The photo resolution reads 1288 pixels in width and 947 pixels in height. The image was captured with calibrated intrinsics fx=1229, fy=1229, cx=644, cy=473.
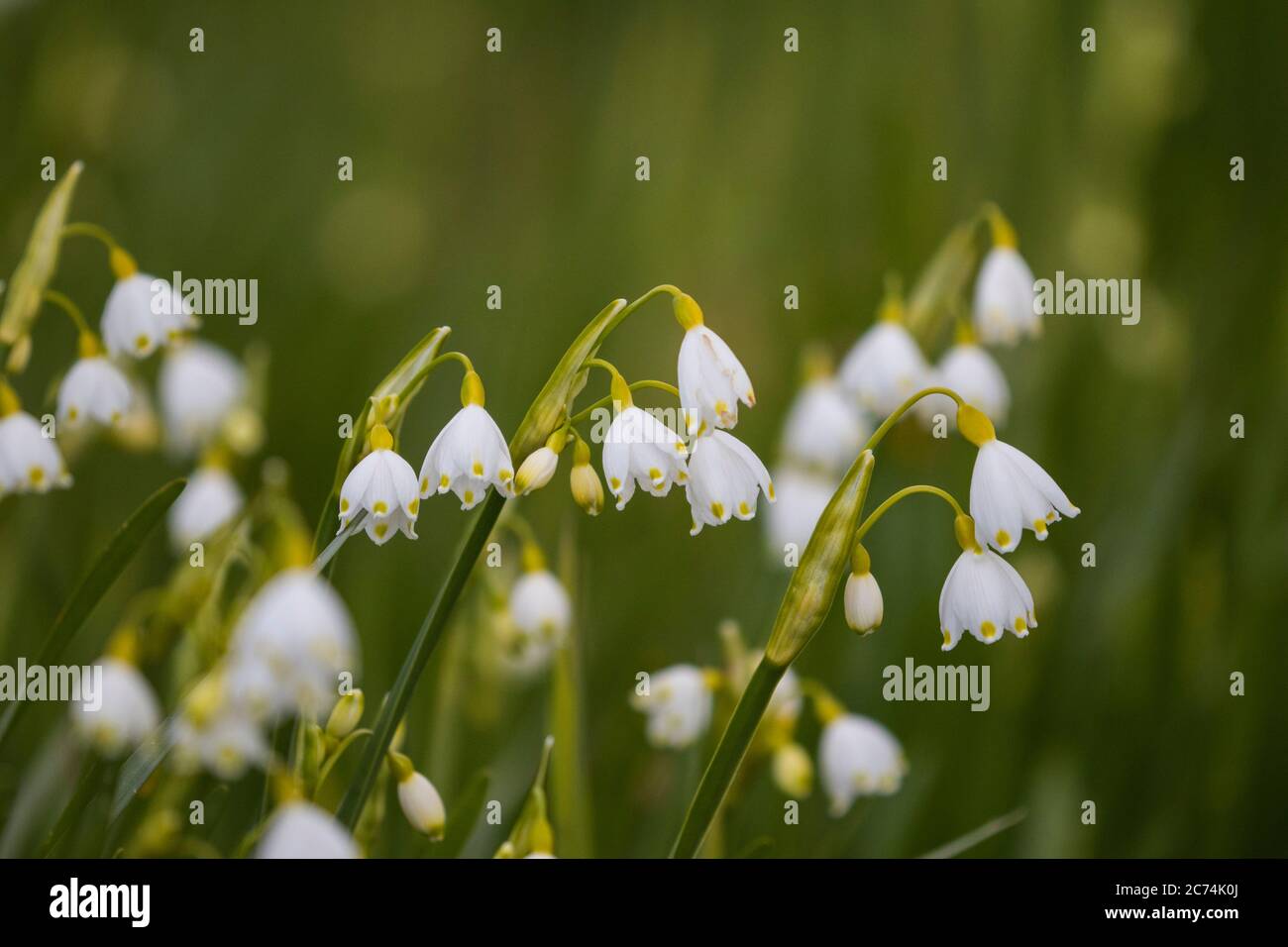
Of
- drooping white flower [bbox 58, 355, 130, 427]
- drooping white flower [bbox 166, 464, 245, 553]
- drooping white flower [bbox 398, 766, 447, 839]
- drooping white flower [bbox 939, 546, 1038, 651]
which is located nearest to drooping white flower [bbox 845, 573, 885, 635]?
drooping white flower [bbox 939, 546, 1038, 651]

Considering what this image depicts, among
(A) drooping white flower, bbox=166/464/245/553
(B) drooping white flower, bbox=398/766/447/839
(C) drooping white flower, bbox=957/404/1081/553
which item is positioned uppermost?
(A) drooping white flower, bbox=166/464/245/553

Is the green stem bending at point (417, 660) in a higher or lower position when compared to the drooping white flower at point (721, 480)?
lower

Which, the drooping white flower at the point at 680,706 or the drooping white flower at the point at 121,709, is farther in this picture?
the drooping white flower at the point at 680,706

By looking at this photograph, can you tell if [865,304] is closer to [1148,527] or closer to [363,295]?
[1148,527]

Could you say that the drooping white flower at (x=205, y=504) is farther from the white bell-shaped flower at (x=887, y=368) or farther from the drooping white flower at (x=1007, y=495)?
the drooping white flower at (x=1007, y=495)

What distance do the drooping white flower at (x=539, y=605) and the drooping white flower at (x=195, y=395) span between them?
60 cm

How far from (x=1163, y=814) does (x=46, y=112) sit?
2.43m

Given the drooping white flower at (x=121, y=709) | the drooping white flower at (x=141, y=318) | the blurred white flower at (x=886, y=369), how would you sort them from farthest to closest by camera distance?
1. the blurred white flower at (x=886, y=369)
2. the drooping white flower at (x=141, y=318)
3. the drooping white flower at (x=121, y=709)

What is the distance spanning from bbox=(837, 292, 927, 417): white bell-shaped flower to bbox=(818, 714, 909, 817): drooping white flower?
45cm

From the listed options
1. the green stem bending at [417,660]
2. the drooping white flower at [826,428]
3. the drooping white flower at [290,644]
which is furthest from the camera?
the drooping white flower at [826,428]

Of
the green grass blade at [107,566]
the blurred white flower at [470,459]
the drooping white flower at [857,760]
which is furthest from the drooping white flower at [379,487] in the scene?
the drooping white flower at [857,760]

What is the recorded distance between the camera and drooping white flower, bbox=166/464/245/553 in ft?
5.87

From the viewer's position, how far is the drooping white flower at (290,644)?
82 cm

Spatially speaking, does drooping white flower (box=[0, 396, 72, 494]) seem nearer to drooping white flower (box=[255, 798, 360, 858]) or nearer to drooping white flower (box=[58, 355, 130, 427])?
drooping white flower (box=[58, 355, 130, 427])
